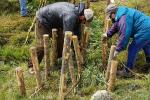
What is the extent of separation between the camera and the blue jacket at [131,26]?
998 cm

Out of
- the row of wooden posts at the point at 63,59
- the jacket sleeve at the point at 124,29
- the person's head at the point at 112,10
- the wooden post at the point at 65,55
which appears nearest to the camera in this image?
the wooden post at the point at 65,55

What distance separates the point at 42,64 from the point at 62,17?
143 cm

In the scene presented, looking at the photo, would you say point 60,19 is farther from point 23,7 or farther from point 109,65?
point 23,7

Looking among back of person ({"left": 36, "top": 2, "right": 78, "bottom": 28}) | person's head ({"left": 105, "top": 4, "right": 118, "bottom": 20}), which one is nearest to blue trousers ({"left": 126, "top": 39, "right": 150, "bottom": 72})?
person's head ({"left": 105, "top": 4, "right": 118, "bottom": 20})

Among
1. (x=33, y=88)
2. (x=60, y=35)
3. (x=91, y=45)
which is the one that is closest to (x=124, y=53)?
(x=91, y=45)

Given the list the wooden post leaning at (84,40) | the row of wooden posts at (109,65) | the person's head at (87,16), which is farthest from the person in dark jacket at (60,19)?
the row of wooden posts at (109,65)

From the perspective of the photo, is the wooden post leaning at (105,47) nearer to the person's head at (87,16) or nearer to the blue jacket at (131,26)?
the blue jacket at (131,26)

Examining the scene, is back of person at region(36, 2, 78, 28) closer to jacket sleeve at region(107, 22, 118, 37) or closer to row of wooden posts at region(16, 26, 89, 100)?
row of wooden posts at region(16, 26, 89, 100)

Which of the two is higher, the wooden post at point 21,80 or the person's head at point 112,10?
the person's head at point 112,10

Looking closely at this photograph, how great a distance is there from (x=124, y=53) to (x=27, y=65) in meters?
2.12

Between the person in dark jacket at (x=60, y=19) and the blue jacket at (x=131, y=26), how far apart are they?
612mm

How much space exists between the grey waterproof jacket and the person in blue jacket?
65 centimetres

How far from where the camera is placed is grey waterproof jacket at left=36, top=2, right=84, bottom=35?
33.3 ft

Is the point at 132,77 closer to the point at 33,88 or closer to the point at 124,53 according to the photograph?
the point at 124,53
